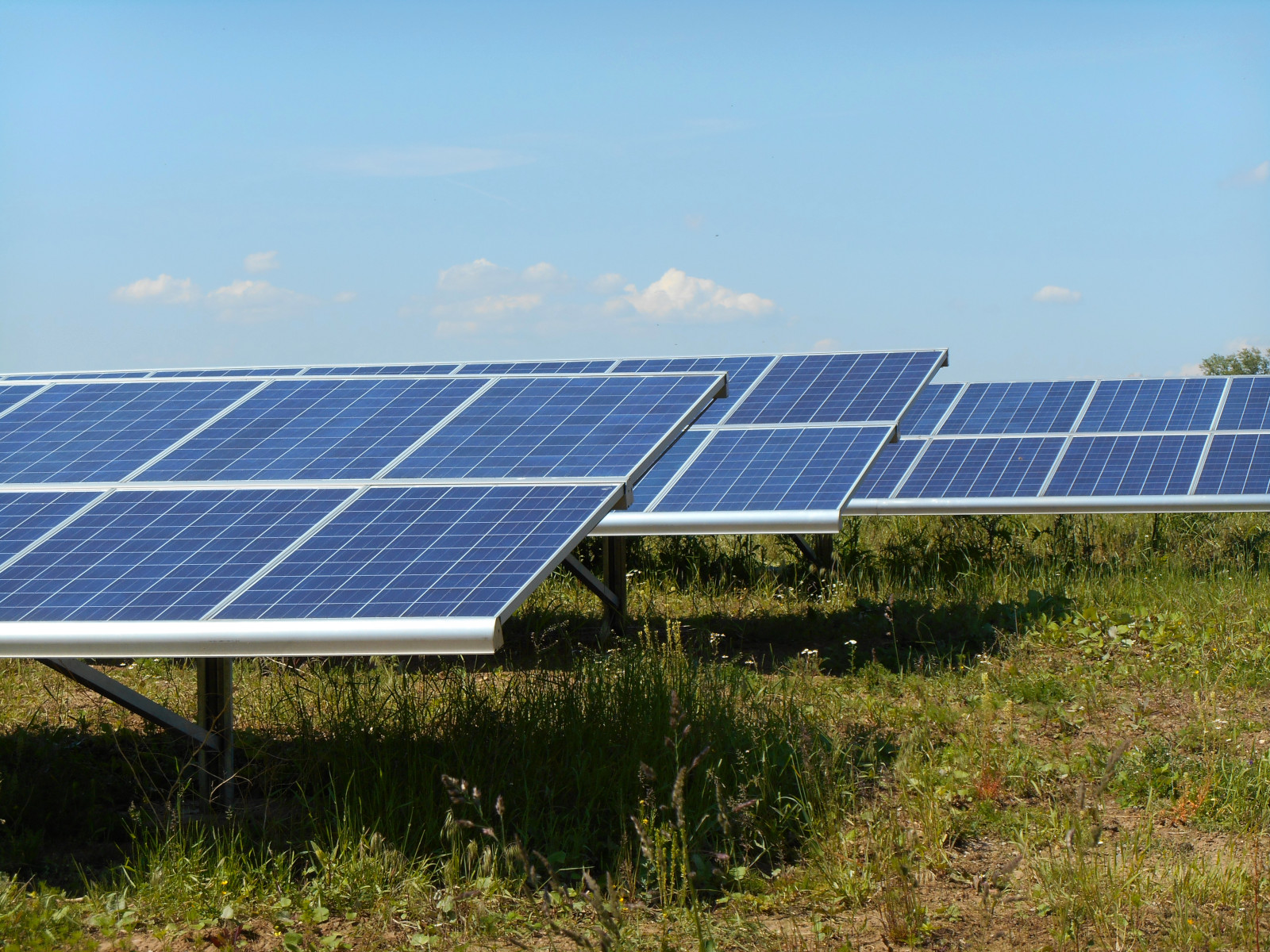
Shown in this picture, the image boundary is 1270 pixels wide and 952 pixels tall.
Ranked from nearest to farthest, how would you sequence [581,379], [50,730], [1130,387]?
[50,730]
[581,379]
[1130,387]

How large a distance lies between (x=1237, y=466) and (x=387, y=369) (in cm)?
863

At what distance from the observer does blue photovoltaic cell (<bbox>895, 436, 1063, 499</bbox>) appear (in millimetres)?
12438

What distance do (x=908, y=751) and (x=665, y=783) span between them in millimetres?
1555

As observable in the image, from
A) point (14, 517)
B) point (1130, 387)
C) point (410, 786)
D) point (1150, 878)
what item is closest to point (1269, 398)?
point (1130, 387)

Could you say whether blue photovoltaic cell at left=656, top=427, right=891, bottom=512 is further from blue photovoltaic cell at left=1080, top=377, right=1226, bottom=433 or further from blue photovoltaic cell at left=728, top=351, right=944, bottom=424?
blue photovoltaic cell at left=1080, top=377, right=1226, bottom=433

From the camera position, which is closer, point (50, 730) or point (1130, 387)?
point (50, 730)

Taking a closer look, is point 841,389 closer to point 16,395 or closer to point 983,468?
point 983,468

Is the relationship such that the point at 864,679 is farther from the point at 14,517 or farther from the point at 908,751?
the point at 14,517

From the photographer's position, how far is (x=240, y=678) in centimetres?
911

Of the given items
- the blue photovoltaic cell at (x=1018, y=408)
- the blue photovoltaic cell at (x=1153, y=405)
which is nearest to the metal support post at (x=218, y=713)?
the blue photovoltaic cell at (x=1018, y=408)

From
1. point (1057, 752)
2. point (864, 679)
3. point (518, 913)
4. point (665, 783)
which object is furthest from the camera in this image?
point (864, 679)

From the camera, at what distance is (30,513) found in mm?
6559

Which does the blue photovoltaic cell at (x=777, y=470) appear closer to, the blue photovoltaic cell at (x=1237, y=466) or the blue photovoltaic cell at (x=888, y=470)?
the blue photovoltaic cell at (x=888, y=470)

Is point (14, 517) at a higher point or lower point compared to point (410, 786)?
higher
